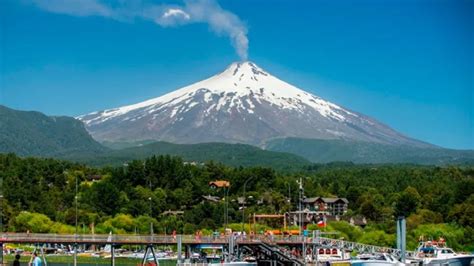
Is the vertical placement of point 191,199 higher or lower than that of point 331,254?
higher

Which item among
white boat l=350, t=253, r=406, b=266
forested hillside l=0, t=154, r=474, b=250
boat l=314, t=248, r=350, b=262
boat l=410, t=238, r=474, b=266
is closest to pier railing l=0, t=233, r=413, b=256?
boat l=314, t=248, r=350, b=262

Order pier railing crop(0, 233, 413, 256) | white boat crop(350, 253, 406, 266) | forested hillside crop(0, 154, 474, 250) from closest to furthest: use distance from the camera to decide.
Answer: white boat crop(350, 253, 406, 266), pier railing crop(0, 233, 413, 256), forested hillside crop(0, 154, 474, 250)

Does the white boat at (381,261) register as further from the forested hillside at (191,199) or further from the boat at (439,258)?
the forested hillside at (191,199)

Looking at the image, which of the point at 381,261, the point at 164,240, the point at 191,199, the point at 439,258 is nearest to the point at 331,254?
the point at 164,240

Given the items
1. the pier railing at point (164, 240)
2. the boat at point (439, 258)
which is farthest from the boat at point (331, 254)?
the boat at point (439, 258)

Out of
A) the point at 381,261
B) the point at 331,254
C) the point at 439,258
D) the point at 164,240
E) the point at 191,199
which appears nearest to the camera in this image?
the point at 381,261

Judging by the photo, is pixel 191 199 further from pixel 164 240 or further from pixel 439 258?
pixel 439 258

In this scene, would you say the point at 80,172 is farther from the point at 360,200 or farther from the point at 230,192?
the point at 360,200

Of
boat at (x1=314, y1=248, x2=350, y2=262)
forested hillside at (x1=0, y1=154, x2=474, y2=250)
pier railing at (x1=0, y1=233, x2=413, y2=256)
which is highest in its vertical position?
forested hillside at (x1=0, y1=154, x2=474, y2=250)

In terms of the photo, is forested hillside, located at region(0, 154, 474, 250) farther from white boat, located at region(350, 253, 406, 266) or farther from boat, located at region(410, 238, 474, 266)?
white boat, located at region(350, 253, 406, 266)
